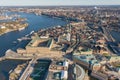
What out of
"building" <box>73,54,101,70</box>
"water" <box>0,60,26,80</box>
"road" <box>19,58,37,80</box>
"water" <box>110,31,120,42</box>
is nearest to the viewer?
"road" <box>19,58,37,80</box>

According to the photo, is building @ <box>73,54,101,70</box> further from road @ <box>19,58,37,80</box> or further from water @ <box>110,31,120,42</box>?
water @ <box>110,31,120,42</box>

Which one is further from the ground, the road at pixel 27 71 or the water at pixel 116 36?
the road at pixel 27 71

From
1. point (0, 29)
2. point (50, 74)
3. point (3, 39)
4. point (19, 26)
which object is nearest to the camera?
point (50, 74)

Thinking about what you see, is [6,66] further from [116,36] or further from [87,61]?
[116,36]

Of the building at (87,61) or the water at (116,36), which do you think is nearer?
the building at (87,61)

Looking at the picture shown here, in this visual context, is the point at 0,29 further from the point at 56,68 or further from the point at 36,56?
the point at 56,68

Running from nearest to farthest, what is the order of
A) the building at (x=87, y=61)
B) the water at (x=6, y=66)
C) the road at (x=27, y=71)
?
the road at (x=27, y=71) → the water at (x=6, y=66) → the building at (x=87, y=61)

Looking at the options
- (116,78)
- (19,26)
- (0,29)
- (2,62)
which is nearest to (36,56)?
(2,62)

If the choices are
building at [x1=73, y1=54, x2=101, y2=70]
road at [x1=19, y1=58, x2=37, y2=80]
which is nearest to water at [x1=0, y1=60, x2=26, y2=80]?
road at [x1=19, y1=58, x2=37, y2=80]

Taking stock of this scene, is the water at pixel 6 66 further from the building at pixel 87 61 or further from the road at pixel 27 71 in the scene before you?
the building at pixel 87 61

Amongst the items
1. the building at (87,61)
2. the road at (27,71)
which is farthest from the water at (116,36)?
the road at (27,71)

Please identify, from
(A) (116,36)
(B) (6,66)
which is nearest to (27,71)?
(B) (6,66)
